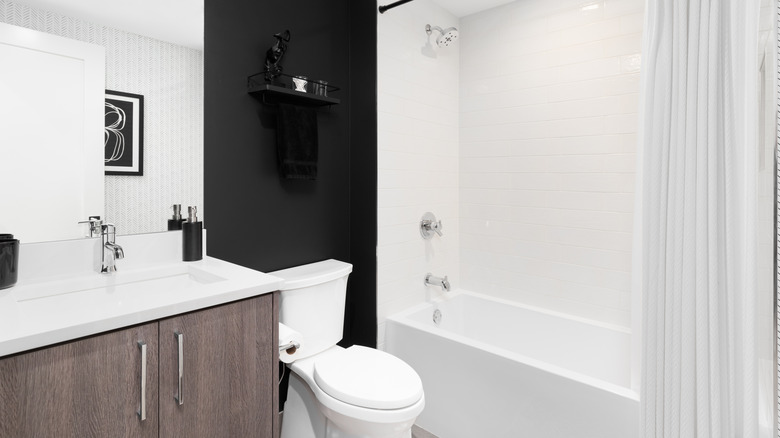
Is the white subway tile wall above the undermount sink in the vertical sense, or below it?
above

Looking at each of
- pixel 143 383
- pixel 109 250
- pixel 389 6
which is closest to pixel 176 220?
pixel 109 250

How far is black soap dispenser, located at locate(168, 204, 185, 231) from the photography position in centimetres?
169

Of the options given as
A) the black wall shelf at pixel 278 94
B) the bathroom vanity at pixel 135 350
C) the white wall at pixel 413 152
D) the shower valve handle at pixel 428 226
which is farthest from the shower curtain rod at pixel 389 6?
the bathroom vanity at pixel 135 350

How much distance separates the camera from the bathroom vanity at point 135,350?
940mm

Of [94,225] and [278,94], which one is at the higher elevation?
[278,94]

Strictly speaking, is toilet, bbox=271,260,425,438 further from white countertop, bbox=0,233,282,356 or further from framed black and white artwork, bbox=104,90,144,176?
framed black and white artwork, bbox=104,90,144,176

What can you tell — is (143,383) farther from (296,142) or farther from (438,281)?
(438,281)

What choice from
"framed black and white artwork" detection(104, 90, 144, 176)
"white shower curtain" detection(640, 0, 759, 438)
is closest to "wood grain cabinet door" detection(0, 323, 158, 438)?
"framed black and white artwork" detection(104, 90, 144, 176)

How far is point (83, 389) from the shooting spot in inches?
39.4

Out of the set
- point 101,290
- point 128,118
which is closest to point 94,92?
point 128,118

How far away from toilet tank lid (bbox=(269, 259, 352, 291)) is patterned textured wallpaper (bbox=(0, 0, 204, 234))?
490 mm

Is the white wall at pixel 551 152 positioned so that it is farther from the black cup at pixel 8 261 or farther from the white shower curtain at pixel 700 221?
the black cup at pixel 8 261

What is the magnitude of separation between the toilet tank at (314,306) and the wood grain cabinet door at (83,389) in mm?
650

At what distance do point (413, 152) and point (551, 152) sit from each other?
83cm
